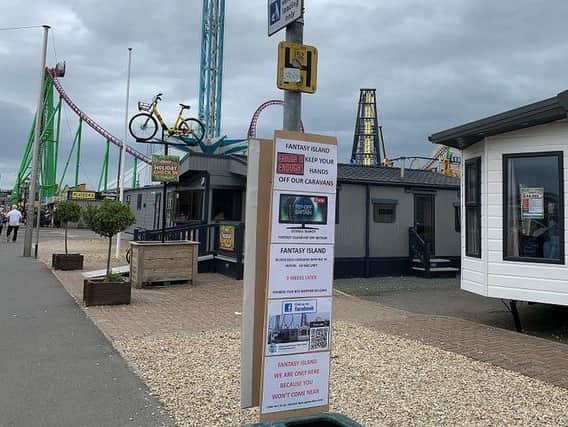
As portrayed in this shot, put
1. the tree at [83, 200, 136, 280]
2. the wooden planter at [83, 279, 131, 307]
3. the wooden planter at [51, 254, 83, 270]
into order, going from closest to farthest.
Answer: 1. the wooden planter at [83, 279, 131, 307]
2. the tree at [83, 200, 136, 280]
3. the wooden planter at [51, 254, 83, 270]

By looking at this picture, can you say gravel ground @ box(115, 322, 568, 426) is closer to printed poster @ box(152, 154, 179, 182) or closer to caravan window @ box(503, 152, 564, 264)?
caravan window @ box(503, 152, 564, 264)

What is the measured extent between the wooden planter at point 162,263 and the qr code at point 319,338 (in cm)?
839

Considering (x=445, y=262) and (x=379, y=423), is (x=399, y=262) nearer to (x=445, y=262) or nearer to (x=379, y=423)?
(x=445, y=262)

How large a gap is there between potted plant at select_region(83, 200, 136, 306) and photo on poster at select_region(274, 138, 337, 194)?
652 centimetres

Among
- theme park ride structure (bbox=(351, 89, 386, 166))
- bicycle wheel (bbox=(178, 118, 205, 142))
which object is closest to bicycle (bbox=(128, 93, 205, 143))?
bicycle wheel (bbox=(178, 118, 205, 142))

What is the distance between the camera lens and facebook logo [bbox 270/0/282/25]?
3778 millimetres

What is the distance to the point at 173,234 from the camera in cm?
1526

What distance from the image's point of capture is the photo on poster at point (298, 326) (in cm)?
326

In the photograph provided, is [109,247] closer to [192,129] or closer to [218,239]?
[218,239]

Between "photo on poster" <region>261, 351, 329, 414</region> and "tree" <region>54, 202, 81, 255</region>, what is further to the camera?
"tree" <region>54, 202, 81, 255</region>

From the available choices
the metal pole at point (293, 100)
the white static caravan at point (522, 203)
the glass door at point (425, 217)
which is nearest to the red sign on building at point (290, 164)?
the metal pole at point (293, 100)

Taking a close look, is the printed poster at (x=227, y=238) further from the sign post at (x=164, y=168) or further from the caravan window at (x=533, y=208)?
the caravan window at (x=533, y=208)

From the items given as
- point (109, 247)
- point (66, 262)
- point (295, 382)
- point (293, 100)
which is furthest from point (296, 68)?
point (66, 262)

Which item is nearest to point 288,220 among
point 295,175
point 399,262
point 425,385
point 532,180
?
point 295,175
